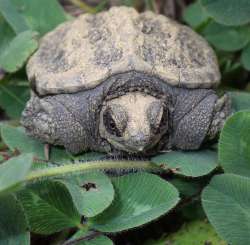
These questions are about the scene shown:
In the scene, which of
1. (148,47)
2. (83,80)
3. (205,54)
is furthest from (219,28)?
(83,80)

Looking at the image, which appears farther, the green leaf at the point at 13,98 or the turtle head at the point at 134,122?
the green leaf at the point at 13,98

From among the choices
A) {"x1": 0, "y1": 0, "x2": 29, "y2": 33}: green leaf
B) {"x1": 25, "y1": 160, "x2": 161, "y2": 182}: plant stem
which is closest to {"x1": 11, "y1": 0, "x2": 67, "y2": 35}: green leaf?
{"x1": 0, "y1": 0, "x2": 29, "y2": 33}: green leaf

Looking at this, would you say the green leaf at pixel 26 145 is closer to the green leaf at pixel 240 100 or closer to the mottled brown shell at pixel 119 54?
the mottled brown shell at pixel 119 54

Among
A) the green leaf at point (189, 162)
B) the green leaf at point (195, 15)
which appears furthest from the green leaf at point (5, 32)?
the green leaf at point (189, 162)

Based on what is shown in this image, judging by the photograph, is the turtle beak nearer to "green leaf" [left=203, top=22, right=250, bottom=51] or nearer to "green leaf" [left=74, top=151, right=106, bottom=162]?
"green leaf" [left=74, top=151, right=106, bottom=162]

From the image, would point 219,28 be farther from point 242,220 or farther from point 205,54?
point 242,220

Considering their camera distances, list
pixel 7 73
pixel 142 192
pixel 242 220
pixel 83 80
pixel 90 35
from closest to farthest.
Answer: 1. pixel 242 220
2. pixel 142 192
3. pixel 83 80
4. pixel 90 35
5. pixel 7 73
